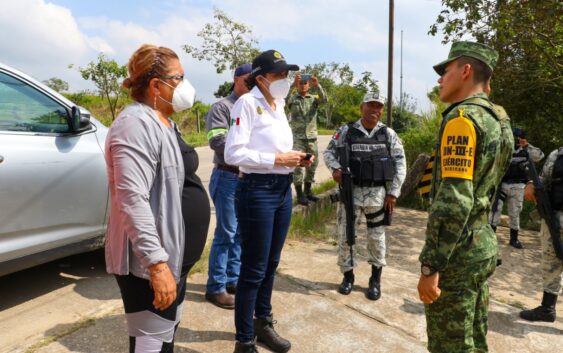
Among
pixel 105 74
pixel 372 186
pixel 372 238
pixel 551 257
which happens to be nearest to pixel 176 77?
pixel 372 186

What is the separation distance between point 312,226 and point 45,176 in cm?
351

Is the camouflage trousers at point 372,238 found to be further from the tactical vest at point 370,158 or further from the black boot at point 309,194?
the black boot at point 309,194

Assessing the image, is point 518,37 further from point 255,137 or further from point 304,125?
point 255,137

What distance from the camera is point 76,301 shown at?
10.1ft

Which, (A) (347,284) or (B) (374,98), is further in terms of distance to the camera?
(A) (347,284)

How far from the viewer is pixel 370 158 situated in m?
3.50

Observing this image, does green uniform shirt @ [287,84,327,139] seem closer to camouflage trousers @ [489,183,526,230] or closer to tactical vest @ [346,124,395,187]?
tactical vest @ [346,124,395,187]

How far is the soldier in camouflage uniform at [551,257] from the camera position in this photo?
10.7 feet

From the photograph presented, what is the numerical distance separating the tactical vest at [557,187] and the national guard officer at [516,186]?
239 centimetres

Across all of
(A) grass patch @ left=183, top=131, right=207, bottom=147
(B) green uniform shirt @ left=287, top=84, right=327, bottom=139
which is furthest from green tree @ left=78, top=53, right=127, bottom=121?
(B) green uniform shirt @ left=287, top=84, right=327, bottom=139

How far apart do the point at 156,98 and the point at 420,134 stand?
8.36 m

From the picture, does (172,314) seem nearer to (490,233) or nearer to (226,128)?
(490,233)

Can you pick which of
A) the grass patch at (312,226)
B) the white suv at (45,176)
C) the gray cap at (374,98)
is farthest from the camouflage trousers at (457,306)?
the grass patch at (312,226)

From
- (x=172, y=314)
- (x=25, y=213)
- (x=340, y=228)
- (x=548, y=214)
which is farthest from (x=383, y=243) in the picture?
(x=25, y=213)
